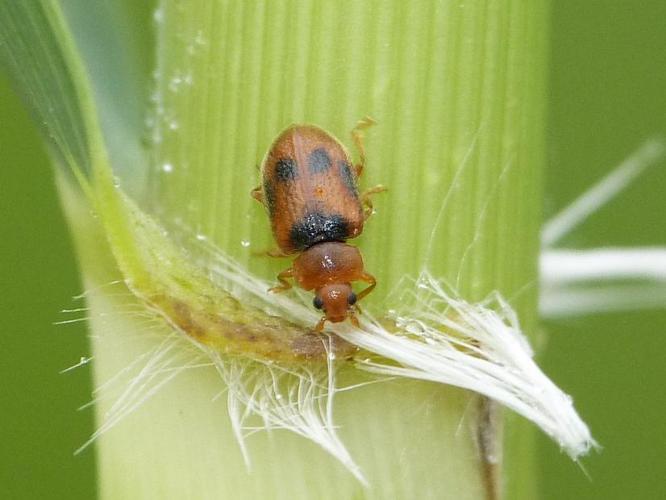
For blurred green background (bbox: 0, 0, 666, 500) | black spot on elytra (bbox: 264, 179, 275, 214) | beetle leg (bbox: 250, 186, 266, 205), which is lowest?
blurred green background (bbox: 0, 0, 666, 500)

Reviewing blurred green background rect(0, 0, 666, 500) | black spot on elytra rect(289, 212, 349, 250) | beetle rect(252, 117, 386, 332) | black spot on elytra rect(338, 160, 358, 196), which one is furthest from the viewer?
blurred green background rect(0, 0, 666, 500)

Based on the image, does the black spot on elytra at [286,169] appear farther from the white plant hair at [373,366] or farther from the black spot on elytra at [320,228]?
the white plant hair at [373,366]

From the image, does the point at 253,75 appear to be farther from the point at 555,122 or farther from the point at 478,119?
the point at 555,122

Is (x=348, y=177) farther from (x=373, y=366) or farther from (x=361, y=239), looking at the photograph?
(x=373, y=366)

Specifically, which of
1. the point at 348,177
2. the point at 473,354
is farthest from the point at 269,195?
the point at 473,354

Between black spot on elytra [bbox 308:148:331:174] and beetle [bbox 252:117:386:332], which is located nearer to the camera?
beetle [bbox 252:117:386:332]

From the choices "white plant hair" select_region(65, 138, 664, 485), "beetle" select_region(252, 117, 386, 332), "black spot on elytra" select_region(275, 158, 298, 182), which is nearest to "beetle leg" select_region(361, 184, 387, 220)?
"beetle" select_region(252, 117, 386, 332)

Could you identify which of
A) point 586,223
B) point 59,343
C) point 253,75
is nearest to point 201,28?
point 253,75

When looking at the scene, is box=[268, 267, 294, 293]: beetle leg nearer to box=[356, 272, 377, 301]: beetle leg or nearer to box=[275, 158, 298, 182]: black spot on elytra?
box=[356, 272, 377, 301]: beetle leg
